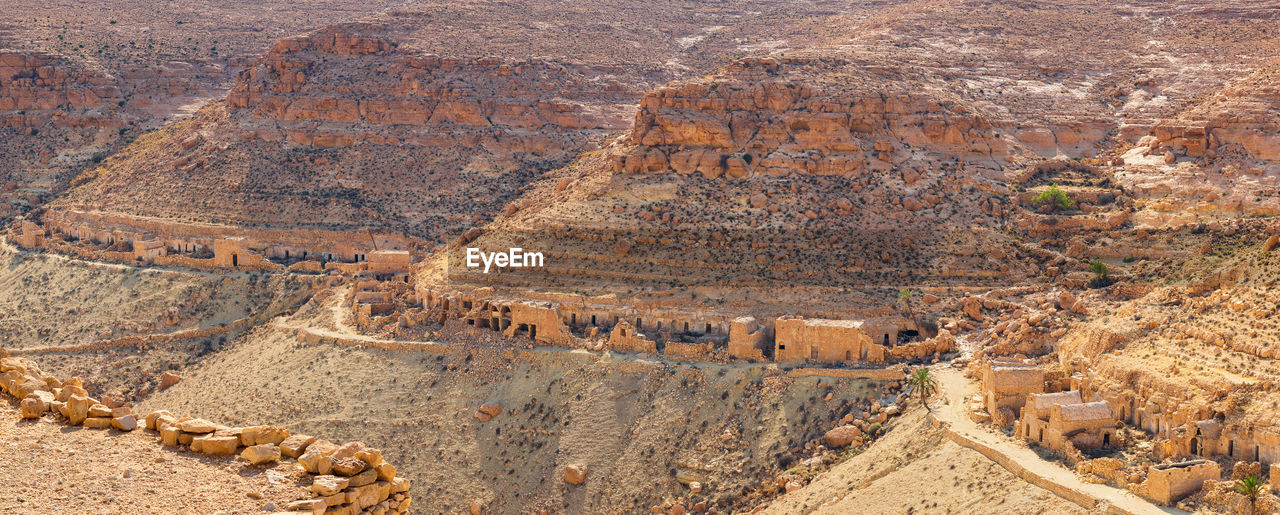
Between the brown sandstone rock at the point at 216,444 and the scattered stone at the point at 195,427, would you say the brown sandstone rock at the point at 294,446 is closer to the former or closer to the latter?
the brown sandstone rock at the point at 216,444

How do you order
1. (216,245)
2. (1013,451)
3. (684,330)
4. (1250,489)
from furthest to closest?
1. (216,245)
2. (684,330)
3. (1013,451)
4. (1250,489)

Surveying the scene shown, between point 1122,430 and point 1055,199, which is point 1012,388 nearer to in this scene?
point 1122,430

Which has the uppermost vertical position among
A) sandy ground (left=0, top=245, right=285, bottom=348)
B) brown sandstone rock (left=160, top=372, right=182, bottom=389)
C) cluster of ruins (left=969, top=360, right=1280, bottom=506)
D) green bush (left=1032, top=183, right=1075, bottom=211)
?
green bush (left=1032, top=183, right=1075, bottom=211)

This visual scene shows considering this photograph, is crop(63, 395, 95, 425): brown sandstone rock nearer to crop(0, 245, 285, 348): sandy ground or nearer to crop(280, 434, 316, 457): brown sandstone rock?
crop(280, 434, 316, 457): brown sandstone rock

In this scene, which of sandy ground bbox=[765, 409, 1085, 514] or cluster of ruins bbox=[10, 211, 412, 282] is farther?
cluster of ruins bbox=[10, 211, 412, 282]

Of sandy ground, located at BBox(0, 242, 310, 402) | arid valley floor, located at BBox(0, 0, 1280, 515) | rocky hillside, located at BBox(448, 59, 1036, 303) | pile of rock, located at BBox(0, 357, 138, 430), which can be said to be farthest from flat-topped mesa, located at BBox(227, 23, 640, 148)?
pile of rock, located at BBox(0, 357, 138, 430)

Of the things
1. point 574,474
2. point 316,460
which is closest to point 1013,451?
point 574,474

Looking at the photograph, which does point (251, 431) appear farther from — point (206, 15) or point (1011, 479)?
point (206, 15)
